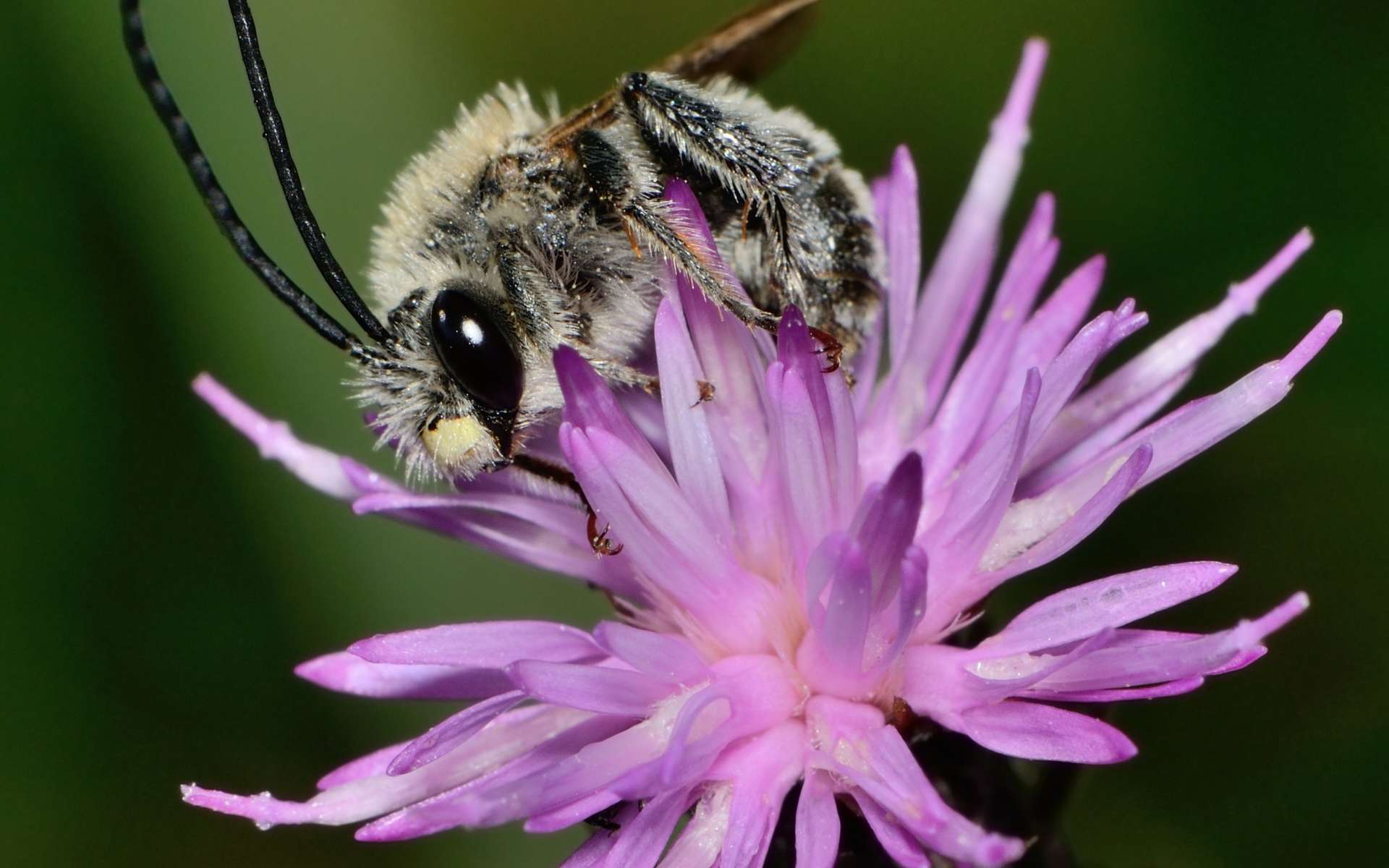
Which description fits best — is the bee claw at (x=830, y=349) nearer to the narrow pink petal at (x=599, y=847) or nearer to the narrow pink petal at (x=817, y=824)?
the narrow pink petal at (x=817, y=824)

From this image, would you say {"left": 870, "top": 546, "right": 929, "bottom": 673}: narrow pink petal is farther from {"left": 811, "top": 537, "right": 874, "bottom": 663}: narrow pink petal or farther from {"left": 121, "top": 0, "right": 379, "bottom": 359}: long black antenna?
{"left": 121, "top": 0, "right": 379, "bottom": 359}: long black antenna

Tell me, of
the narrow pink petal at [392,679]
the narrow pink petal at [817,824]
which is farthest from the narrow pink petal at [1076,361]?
the narrow pink petal at [392,679]

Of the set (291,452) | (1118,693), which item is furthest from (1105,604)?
(291,452)

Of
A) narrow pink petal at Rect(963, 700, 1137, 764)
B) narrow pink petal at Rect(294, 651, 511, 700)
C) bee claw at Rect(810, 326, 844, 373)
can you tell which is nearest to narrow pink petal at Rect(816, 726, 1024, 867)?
narrow pink petal at Rect(963, 700, 1137, 764)

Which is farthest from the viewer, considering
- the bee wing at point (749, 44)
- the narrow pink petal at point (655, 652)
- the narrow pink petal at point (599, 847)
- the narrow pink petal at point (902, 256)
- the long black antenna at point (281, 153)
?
the bee wing at point (749, 44)

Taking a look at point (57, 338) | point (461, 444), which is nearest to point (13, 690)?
point (57, 338)

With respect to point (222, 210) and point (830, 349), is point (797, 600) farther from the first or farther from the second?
point (222, 210)

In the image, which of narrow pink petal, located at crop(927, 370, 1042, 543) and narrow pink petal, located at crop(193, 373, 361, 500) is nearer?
narrow pink petal, located at crop(927, 370, 1042, 543)
